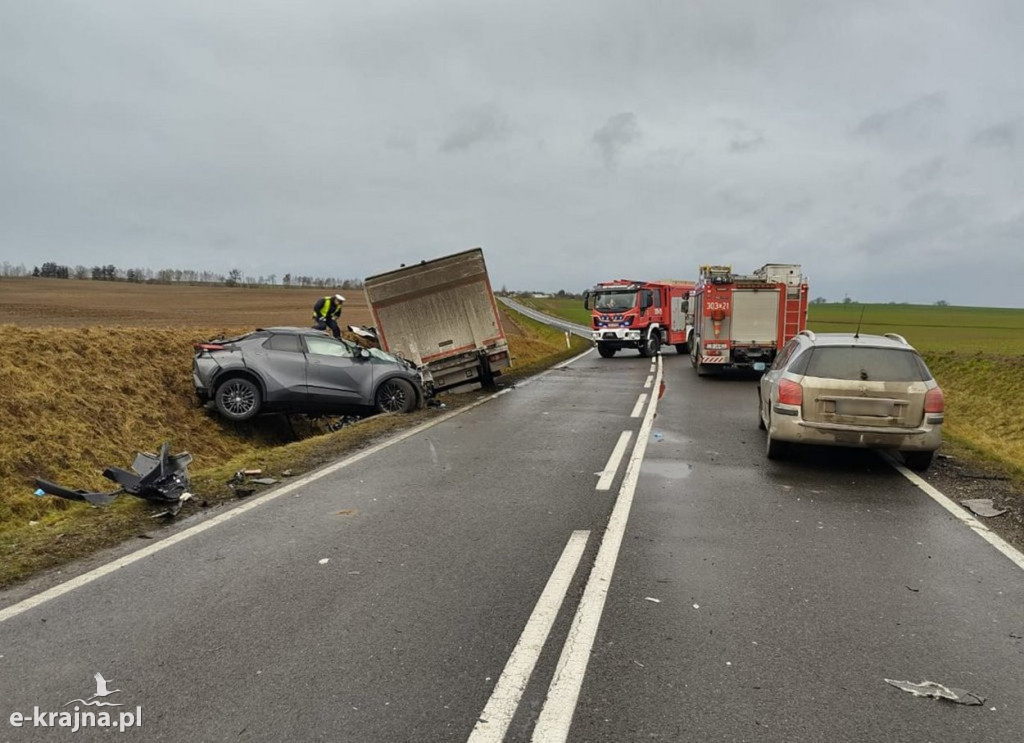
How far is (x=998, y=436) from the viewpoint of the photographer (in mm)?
15320

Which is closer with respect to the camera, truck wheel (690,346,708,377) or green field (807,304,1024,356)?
truck wheel (690,346,708,377)

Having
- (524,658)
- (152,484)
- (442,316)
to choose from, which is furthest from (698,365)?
(524,658)

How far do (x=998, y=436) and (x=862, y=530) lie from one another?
12.1m

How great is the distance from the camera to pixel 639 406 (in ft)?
45.6

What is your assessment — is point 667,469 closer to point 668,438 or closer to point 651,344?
point 668,438

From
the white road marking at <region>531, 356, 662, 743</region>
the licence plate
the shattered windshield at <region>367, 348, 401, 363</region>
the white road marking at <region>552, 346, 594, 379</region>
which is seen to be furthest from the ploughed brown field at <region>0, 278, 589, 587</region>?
the white road marking at <region>552, 346, 594, 379</region>

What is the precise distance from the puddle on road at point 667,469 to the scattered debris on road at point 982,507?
2761 millimetres

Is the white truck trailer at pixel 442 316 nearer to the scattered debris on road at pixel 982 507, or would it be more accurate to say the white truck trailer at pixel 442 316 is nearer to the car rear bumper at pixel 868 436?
the car rear bumper at pixel 868 436

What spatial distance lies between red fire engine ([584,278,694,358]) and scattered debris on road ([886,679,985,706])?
2440 centimetres

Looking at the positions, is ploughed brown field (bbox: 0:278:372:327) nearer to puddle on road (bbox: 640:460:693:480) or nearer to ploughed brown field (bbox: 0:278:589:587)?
ploughed brown field (bbox: 0:278:589:587)

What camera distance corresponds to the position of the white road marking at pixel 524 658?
3.05 metres

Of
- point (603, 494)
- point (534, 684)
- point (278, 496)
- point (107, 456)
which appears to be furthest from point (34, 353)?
point (534, 684)

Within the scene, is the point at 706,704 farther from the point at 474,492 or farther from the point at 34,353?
the point at 34,353

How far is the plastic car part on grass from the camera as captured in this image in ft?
21.9
